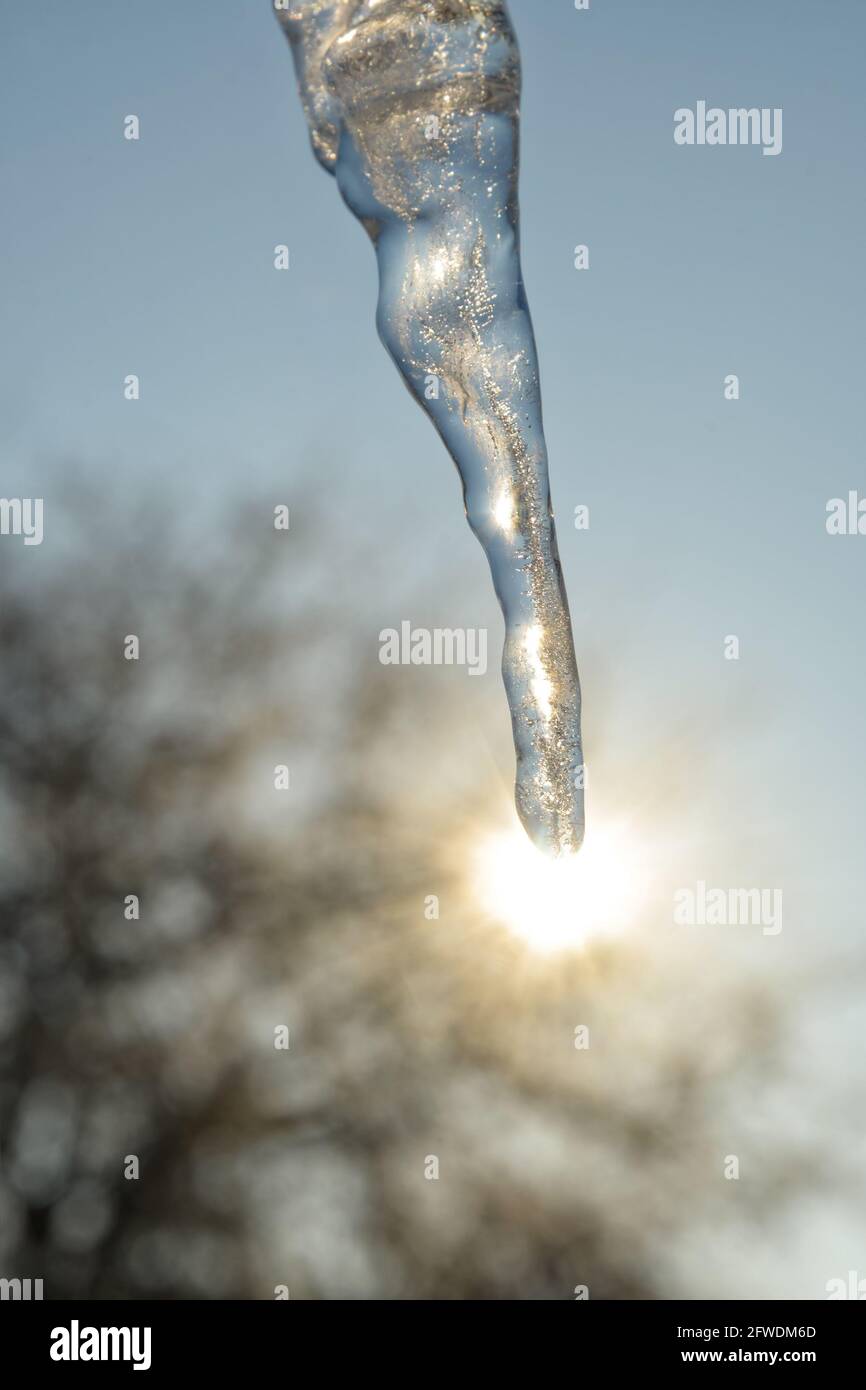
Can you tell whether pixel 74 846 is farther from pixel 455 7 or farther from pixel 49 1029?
pixel 455 7

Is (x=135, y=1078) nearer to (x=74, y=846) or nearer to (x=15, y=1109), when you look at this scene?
(x=15, y=1109)

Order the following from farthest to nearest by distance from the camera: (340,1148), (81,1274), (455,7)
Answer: (340,1148) < (81,1274) < (455,7)

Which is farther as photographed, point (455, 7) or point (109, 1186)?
point (109, 1186)

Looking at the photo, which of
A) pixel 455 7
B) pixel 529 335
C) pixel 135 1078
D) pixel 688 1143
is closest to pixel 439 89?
pixel 455 7

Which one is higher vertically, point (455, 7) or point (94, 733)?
point (94, 733)

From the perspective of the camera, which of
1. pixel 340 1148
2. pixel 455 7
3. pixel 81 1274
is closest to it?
pixel 455 7

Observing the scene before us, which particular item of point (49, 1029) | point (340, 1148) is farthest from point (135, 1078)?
point (340, 1148)

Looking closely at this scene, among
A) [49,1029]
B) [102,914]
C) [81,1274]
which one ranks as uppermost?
[102,914]
